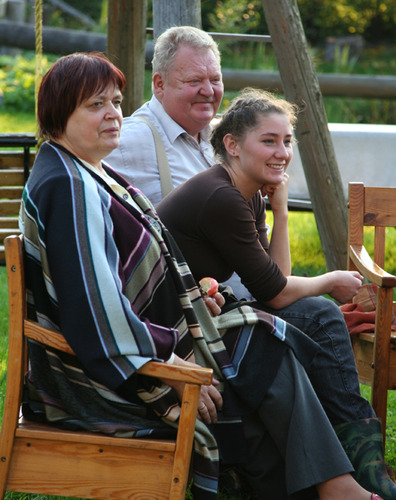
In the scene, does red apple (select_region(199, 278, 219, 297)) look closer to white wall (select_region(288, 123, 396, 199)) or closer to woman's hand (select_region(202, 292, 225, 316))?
woman's hand (select_region(202, 292, 225, 316))

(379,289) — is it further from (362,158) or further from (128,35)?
(362,158)

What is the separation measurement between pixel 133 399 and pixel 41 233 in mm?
524

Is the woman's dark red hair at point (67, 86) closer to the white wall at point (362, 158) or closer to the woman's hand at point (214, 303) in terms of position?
the woman's hand at point (214, 303)

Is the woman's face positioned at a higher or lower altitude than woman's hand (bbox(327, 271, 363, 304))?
higher

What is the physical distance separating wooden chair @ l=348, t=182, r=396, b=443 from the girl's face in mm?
609

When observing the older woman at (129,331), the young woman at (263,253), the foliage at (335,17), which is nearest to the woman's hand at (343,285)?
the young woman at (263,253)

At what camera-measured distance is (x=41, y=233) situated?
2041 millimetres

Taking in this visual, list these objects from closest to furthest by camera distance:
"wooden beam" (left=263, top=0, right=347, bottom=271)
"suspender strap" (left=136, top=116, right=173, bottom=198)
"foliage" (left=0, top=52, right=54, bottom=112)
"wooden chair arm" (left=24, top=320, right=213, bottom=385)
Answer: "wooden chair arm" (left=24, top=320, right=213, bottom=385) < "suspender strap" (left=136, top=116, right=173, bottom=198) < "wooden beam" (left=263, top=0, right=347, bottom=271) < "foliage" (left=0, top=52, right=54, bottom=112)

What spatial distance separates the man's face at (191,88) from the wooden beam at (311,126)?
41.2 inches

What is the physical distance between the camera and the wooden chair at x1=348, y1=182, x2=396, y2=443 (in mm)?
2977

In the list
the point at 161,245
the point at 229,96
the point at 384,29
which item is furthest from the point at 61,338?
the point at 384,29

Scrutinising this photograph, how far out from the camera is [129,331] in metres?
2.04

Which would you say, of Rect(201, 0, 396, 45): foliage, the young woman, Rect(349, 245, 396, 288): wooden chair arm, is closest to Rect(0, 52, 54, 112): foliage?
Rect(201, 0, 396, 45): foliage

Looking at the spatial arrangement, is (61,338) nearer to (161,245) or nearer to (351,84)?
(161,245)
